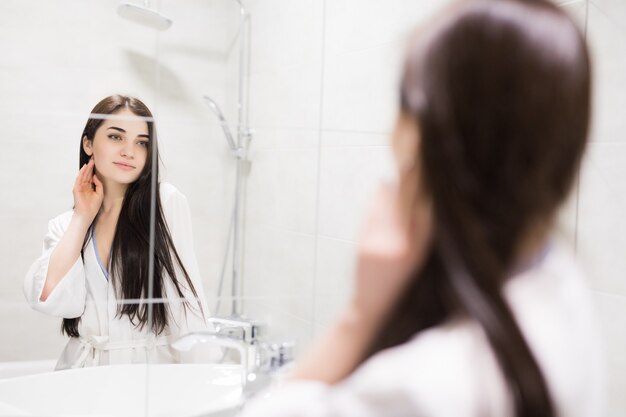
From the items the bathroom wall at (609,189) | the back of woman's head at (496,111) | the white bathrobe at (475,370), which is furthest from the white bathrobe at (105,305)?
the bathroom wall at (609,189)

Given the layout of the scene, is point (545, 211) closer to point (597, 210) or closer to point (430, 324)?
point (430, 324)

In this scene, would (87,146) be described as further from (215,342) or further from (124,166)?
(215,342)

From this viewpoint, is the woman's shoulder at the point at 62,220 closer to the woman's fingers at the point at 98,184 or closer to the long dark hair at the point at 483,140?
the woman's fingers at the point at 98,184

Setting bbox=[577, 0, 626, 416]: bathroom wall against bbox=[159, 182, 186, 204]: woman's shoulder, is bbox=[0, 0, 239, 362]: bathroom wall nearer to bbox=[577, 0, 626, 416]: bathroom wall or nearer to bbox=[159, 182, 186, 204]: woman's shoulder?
bbox=[159, 182, 186, 204]: woman's shoulder

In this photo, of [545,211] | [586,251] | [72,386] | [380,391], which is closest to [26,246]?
[72,386]

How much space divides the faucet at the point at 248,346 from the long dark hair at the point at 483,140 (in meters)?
0.50

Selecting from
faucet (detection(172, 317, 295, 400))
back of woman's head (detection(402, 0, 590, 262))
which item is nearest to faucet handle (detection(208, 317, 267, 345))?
faucet (detection(172, 317, 295, 400))

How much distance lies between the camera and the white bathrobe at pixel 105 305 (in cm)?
89

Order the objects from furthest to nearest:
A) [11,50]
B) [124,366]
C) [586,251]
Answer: [586,251]
[124,366]
[11,50]

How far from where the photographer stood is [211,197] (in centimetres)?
103

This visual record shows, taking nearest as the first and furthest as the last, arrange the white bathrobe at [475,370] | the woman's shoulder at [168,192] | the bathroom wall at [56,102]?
the white bathrobe at [475,370] → the bathroom wall at [56,102] → the woman's shoulder at [168,192]

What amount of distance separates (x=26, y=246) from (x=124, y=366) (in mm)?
264

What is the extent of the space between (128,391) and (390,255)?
0.64 meters

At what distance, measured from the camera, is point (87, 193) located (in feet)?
2.97
